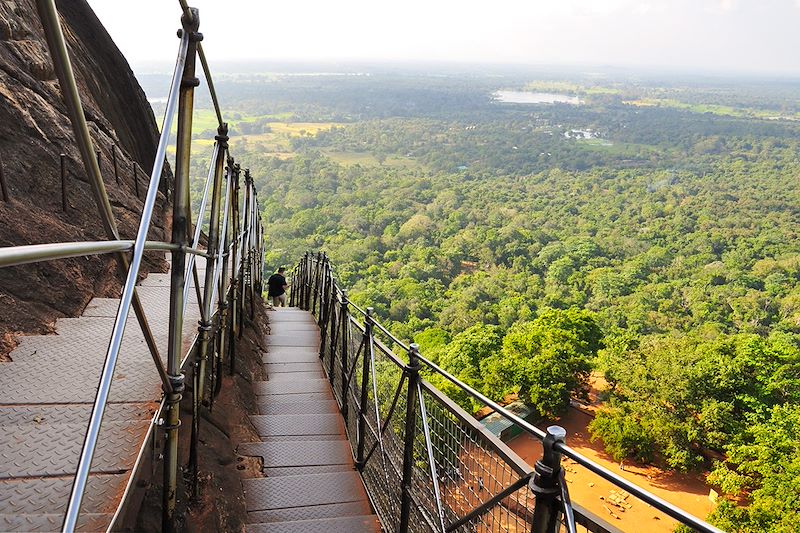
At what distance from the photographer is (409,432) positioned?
2967 millimetres

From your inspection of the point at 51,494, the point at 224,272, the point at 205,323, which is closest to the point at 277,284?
the point at 224,272

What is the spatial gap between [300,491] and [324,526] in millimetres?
459

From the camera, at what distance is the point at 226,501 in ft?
10.8

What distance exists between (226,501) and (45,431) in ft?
4.04

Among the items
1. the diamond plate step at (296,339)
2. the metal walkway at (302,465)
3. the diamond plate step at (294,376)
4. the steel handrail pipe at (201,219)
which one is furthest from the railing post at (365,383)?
the diamond plate step at (296,339)

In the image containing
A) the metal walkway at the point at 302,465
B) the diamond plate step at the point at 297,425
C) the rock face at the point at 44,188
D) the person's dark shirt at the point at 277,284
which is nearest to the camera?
the metal walkway at the point at 302,465

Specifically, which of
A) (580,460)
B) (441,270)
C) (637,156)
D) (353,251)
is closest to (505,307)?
(441,270)

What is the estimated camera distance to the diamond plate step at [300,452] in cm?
404

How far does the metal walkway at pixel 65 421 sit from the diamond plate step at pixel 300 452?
1.01 metres

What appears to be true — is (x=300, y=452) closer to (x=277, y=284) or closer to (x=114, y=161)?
(x=114, y=161)

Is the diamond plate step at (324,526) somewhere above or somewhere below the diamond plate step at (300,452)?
above

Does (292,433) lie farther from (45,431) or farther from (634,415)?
(634,415)

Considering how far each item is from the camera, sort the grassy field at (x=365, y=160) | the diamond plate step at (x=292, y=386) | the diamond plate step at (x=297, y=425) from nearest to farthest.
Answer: the diamond plate step at (x=297, y=425)
the diamond plate step at (x=292, y=386)
the grassy field at (x=365, y=160)

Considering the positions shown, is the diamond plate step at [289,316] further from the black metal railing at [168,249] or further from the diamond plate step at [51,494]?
the diamond plate step at [51,494]
